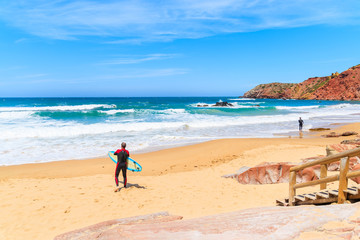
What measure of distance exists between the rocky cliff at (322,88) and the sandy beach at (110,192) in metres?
110

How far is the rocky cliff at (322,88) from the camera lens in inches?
4000

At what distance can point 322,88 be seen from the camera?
11488 centimetres

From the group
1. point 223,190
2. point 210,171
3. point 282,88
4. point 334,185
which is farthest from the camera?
point 282,88

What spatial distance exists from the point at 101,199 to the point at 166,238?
489 centimetres

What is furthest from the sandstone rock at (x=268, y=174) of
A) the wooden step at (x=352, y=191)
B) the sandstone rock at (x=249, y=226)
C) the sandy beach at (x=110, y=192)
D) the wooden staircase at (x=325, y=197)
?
the sandstone rock at (x=249, y=226)

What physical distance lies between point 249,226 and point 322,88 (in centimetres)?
13032

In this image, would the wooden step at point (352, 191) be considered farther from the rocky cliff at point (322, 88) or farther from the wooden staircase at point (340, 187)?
the rocky cliff at point (322, 88)

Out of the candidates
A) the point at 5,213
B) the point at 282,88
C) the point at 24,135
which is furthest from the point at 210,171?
the point at 282,88

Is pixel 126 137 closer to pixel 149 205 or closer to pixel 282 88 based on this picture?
pixel 149 205

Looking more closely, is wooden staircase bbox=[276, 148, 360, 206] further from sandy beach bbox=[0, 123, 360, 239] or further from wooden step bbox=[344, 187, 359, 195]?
sandy beach bbox=[0, 123, 360, 239]

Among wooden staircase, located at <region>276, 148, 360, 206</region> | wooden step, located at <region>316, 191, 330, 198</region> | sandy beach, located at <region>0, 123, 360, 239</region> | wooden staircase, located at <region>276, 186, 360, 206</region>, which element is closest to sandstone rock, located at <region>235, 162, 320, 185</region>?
sandy beach, located at <region>0, 123, 360, 239</region>

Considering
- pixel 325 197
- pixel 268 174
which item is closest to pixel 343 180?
pixel 325 197

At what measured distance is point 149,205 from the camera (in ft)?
23.0

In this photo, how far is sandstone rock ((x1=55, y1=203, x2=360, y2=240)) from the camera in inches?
116
